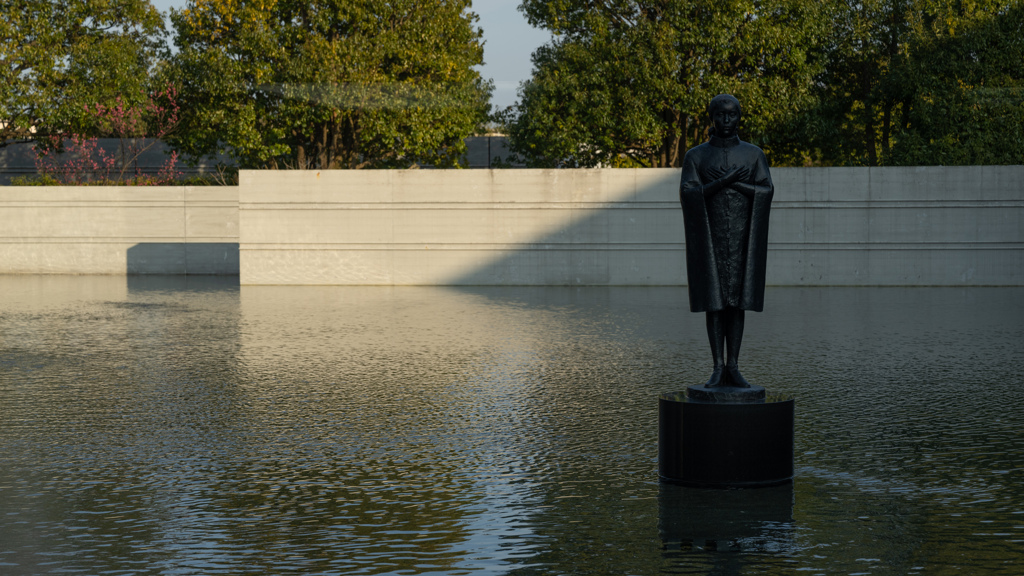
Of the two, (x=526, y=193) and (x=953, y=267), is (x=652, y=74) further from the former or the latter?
(x=953, y=267)

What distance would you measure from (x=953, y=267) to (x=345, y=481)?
20.8 meters

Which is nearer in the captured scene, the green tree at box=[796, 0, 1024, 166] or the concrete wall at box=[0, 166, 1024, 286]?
the concrete wall at box=[0, 166, 1024, 286]

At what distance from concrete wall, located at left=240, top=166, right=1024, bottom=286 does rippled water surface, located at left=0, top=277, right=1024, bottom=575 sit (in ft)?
31.8

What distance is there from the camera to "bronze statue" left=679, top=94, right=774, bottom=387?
596cm

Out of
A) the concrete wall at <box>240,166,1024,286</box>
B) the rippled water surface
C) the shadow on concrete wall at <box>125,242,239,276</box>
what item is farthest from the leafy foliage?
the shadow on concrete wall at <box>125,242,239,276</box>

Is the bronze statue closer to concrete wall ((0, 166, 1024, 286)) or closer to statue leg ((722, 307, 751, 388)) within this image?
statue leg ((722, 307, 751, 388))

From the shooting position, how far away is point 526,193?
23906mm

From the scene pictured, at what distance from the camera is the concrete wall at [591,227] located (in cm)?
2345

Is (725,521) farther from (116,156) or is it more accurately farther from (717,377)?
(116,156)

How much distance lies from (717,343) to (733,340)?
0.32 ft

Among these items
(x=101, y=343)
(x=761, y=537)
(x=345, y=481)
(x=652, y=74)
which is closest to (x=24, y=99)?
(x=652, y=74)

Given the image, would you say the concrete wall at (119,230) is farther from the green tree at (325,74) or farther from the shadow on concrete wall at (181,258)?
the green tree at (325,74)

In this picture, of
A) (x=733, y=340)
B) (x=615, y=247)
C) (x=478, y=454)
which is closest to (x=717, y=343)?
(x=733, y=340)

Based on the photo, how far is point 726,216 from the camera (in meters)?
5.98
